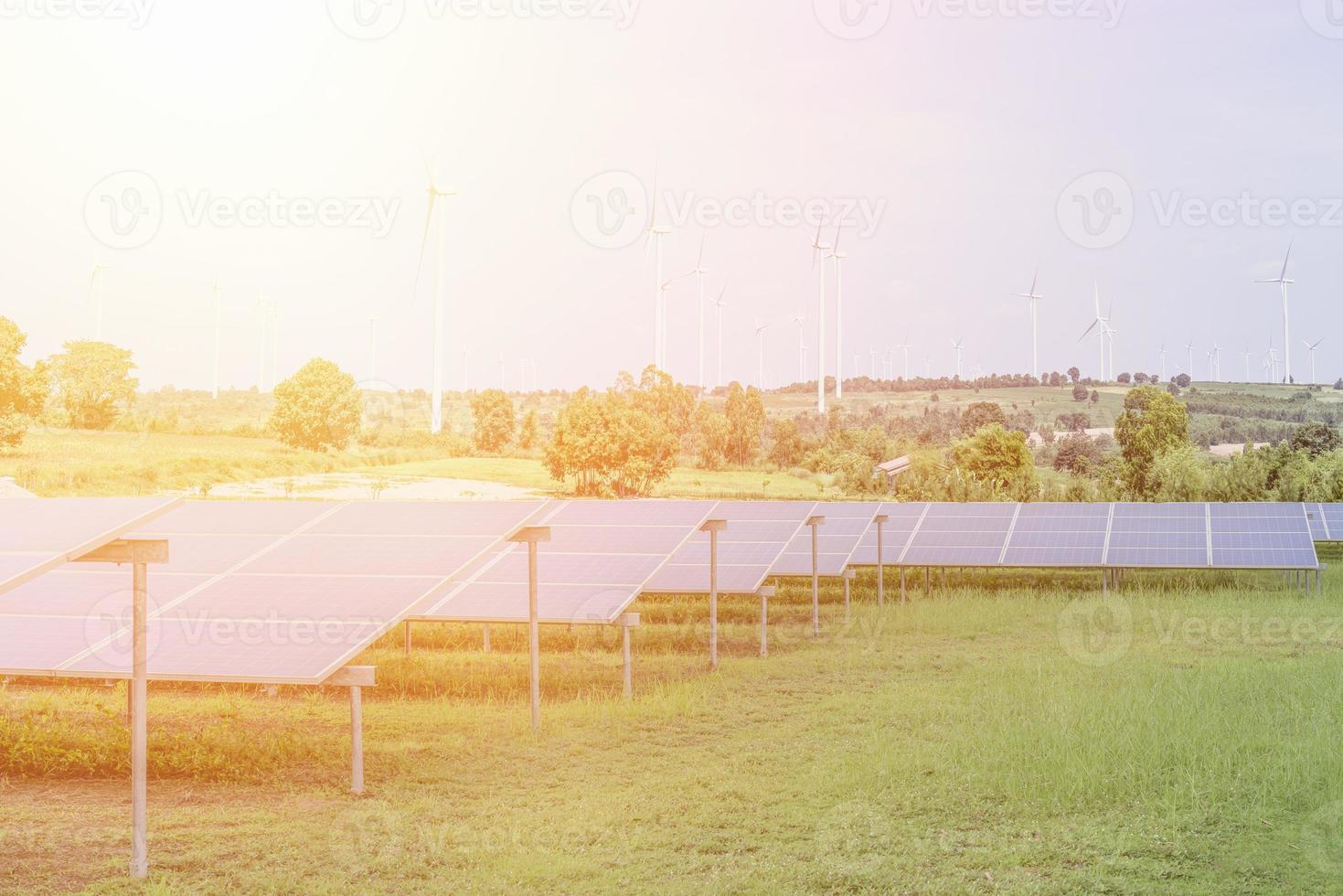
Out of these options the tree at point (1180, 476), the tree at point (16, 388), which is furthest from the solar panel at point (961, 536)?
the tree at point (16, 388)

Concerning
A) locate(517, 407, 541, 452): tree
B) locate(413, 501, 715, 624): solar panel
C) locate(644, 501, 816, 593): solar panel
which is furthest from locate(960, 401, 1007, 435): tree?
locate(413, 501, 715, 624): solar panel

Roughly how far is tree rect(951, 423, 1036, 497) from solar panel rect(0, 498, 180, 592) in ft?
188

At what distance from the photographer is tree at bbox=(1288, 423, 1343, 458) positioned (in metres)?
59.1

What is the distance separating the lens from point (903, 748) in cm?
1355

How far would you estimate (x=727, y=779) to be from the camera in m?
12.5

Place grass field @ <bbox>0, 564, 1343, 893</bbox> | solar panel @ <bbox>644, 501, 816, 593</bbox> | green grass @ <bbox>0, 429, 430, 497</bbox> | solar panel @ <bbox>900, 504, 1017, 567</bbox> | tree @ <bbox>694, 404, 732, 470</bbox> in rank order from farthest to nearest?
tree @ <bbox>694, 404, 732, 470</bbox>
green grass @ <bbox>0, 429, 430, 497</bbox>
solar panel @ <bbox>900, 504, 1017, 567</bbox>
solar panel @ <bbox>644, 501, 816, 593</bbox>
grass field @ <bbox>0, 564, 1343, 893</bbox>

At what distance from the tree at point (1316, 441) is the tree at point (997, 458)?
13.0m

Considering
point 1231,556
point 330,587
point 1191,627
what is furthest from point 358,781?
point 1231,556

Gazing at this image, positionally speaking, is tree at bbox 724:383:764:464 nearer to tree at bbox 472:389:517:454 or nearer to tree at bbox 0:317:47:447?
tree at bbox 472:389:517:454

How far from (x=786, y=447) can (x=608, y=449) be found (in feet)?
55.1

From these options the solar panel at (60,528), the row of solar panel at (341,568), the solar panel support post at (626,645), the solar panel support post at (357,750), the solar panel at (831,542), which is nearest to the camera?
Answer: the solar panel at (60,528)

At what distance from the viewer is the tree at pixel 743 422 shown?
8400cm

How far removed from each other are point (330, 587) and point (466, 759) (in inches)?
119

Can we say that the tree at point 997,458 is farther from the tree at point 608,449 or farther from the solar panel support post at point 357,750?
the solar panel support post at point 357,750
